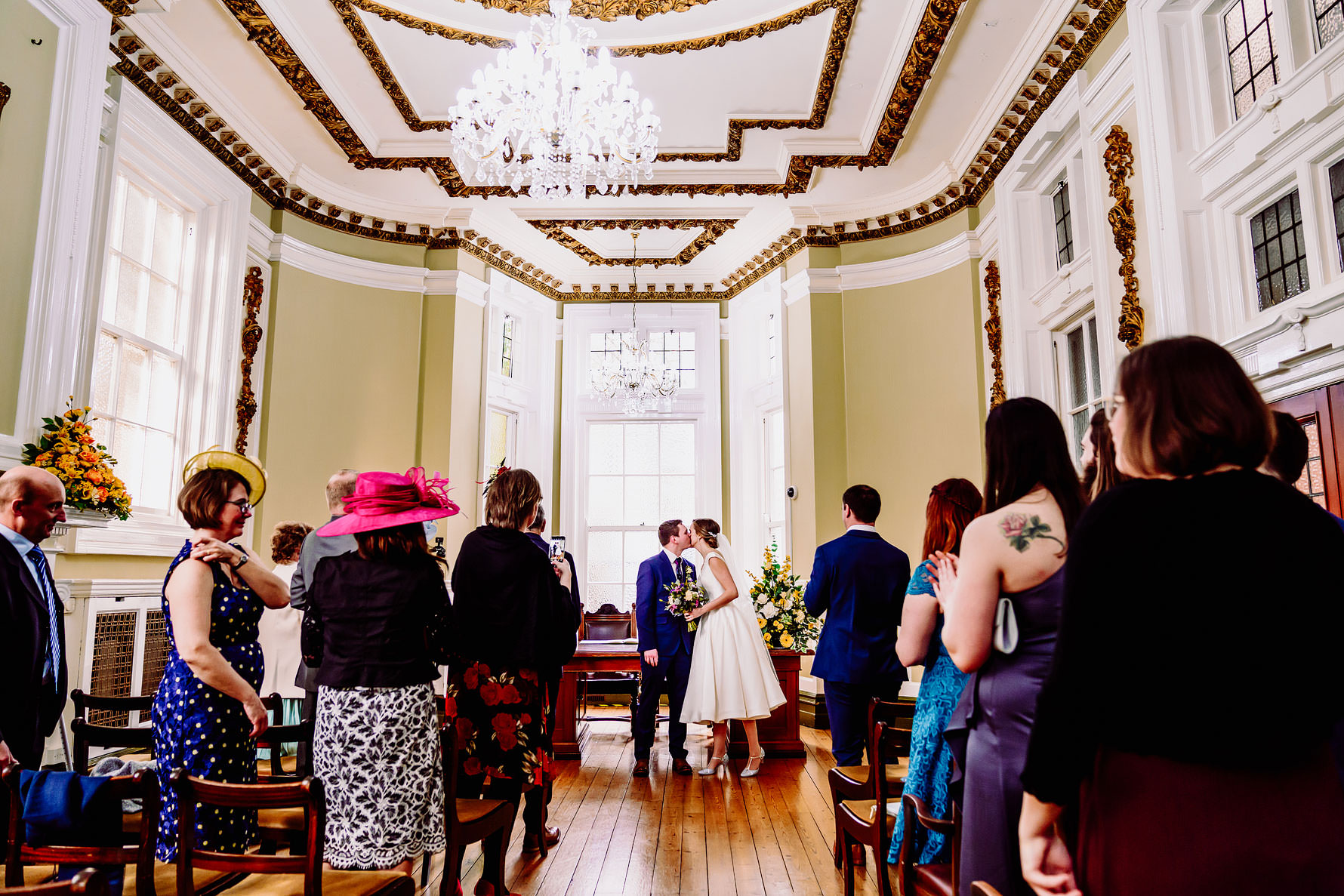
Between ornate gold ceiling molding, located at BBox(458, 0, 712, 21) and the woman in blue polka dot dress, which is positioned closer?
the woman in blue polka dot dress

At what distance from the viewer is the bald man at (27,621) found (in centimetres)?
224

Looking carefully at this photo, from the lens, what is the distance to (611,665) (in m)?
5.84

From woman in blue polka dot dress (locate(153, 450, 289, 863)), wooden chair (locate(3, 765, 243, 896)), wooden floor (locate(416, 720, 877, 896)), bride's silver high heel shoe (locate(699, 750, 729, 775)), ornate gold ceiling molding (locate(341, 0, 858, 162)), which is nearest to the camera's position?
wooden chair (locate(3, 765, 243, 896))

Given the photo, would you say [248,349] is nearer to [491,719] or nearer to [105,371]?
[105,371]

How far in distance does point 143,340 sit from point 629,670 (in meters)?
3.84

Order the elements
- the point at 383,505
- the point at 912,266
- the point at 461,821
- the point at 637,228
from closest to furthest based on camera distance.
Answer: the point at 383,505 < the point at 461,821 < the point at 912,266 < the point at 637,228

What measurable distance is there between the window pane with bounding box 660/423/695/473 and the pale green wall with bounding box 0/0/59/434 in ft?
20.6

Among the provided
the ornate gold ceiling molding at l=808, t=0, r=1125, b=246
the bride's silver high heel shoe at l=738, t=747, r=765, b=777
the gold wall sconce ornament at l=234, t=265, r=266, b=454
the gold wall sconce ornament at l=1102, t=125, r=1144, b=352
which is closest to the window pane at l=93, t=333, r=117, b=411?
the gold wall sconce ornament at l=234, t=265, r=266, b=454

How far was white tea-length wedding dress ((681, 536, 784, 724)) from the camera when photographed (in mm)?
5480

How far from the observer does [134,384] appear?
18.1 feet

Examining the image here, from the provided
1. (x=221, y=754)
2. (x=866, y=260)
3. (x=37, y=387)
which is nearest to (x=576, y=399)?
(x=866, y=260)

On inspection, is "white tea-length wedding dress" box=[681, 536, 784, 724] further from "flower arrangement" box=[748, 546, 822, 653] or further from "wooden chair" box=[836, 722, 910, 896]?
"wooden chair" box=[836, 722, 910, 896]

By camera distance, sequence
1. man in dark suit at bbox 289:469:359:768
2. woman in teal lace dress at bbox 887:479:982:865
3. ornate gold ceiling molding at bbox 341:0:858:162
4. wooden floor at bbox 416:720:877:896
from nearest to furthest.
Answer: woman in teal lace dress at bbox 887:479:982:865, wooden floor at bbox 416:720:877:896, man in dark suit at bbox 289:469:359:768, ornate gold ceiling molding at bbox 341:0:858:162

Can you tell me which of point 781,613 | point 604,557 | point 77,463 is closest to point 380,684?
point 77,463
